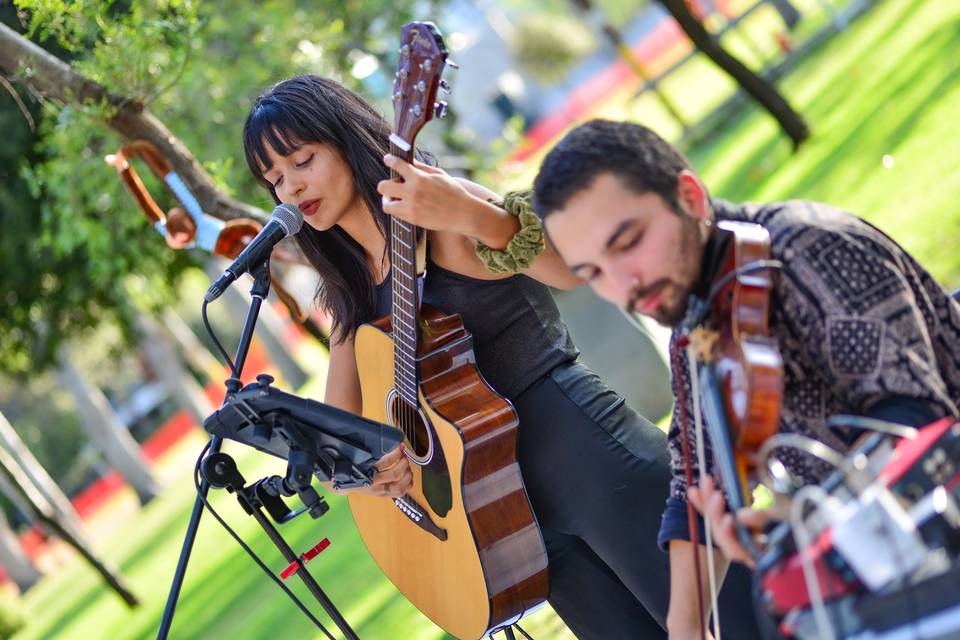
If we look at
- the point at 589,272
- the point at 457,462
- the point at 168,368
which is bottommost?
the point at 168,368

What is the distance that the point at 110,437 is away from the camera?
56.1 ft

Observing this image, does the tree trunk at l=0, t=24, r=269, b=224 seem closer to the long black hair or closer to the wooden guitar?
the long black hair

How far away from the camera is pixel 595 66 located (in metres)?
39.1

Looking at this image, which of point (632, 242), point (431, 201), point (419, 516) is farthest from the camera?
point (419, 516)

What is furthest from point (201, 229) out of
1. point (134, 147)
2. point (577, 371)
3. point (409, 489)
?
point (577, 371)

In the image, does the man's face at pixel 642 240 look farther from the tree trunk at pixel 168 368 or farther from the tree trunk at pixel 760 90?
the tree trunk at pixel 168 368

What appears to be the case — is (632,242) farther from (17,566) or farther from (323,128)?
(17,566)

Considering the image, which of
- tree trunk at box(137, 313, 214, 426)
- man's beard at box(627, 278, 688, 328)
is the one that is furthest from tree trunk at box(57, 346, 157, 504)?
man's beard at box(627, 278, 688, 328)

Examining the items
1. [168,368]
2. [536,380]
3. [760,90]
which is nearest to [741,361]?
[536,380]

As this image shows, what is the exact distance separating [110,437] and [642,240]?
16413 millimetres

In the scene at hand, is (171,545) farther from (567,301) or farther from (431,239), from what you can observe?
(431,239)

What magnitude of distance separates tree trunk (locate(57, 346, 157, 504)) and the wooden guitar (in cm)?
1433

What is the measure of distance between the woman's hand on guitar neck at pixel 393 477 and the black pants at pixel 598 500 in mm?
374

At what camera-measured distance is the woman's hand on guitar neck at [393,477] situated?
3137mm
